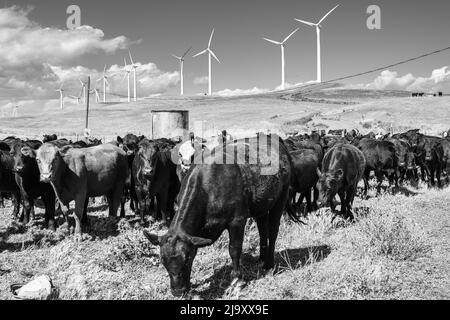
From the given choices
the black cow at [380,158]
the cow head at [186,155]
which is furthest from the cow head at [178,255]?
the black cow at [380,158]

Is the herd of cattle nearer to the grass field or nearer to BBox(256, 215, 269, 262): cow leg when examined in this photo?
BBox(256, 215, 269, 262): cow leg

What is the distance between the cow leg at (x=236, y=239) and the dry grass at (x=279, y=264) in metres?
0.22

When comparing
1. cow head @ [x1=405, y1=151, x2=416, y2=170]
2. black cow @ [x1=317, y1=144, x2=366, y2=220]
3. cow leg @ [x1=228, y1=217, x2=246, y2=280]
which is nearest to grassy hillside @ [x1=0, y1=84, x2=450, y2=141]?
cow head @ [x1=405, y1=151, x2=416, y2=170]

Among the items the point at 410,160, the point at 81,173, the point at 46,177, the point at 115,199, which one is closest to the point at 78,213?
the point at 81,173

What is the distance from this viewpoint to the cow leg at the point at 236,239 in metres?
5.95

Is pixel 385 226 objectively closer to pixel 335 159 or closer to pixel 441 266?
pixel 441 266

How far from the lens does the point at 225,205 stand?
5.85 m

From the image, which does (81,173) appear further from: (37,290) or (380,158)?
(380,158)

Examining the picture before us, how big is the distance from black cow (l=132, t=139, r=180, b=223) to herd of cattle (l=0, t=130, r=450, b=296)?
3cm

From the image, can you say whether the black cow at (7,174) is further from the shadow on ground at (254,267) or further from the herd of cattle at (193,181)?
the shadow on ground at (254,267)

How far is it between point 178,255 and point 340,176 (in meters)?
5.87

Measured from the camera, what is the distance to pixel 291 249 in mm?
8266
